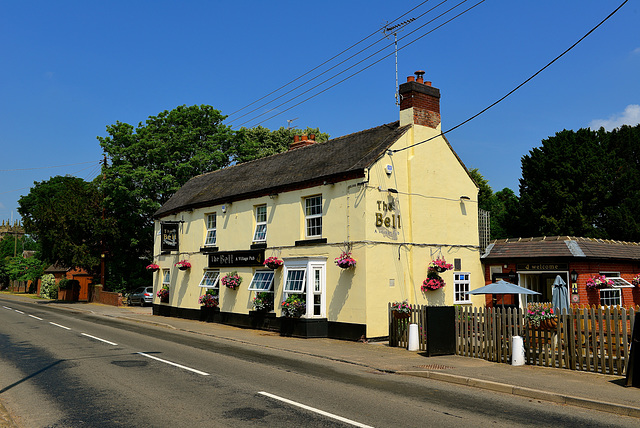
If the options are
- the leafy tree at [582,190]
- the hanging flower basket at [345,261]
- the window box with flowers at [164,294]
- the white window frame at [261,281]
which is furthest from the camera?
the leafy tree at [582,190]

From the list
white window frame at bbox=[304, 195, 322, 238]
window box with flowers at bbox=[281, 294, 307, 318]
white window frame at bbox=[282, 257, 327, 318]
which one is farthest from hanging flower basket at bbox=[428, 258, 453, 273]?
window box with flowers at bbox=[281, 294, 307, 318]

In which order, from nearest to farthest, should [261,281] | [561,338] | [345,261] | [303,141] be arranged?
[561,338], [345,261], [261,281], [303,141]

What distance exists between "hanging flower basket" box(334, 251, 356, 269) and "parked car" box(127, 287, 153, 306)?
2375 centimetres

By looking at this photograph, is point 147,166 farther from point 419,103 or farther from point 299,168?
point 419,103

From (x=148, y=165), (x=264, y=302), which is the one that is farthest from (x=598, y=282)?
(x=148, y=165)

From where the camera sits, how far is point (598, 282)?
63.5 feet

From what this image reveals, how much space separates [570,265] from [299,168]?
11.4m

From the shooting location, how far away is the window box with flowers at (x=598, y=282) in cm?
1928

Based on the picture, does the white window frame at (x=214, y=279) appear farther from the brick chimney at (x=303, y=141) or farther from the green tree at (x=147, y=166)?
the green tree at (x=147, y=166)

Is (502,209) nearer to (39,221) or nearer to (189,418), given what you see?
(39,221)

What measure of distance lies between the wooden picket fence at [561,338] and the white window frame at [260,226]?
1038 centimetres

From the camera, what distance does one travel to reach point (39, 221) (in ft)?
135

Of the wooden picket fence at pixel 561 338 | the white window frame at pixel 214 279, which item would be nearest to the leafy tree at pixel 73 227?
the white window frame at pixel 214 279

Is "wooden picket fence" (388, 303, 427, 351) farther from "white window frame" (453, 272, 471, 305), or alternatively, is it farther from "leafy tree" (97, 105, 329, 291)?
"leafy tree" (97, 105, 329, 291)
